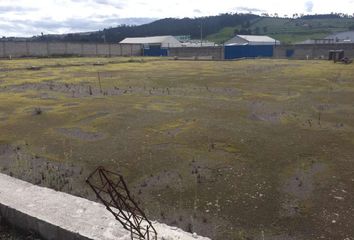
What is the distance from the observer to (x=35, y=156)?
8547mm

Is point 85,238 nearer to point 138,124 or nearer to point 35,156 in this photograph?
point 35,156

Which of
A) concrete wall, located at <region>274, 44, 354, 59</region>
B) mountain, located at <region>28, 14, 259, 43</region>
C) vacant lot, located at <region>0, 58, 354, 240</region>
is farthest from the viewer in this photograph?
mountain, located at <region>28, 14, 259, 43</region>

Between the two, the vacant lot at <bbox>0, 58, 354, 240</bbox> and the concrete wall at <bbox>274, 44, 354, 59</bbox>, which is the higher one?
the concrete wall at <bbox>274, 44, 354, 59</bbox>

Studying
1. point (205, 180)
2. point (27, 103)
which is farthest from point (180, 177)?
point (27, 103)

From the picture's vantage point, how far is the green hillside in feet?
385

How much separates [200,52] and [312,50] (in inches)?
705

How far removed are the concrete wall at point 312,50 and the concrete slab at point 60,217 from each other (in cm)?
5619

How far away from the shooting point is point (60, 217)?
13.4 ft

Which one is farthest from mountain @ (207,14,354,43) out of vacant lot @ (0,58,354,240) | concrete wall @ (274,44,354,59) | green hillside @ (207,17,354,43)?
vacant lot @ (0,58,354,240)

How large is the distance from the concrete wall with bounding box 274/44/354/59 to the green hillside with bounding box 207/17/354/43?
46493 millimetres

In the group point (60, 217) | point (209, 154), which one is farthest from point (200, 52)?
point (60, 217)

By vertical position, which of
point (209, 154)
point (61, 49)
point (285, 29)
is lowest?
point (209, 154)

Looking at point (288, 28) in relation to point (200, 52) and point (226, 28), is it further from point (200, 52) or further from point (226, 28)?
point (200, 52)

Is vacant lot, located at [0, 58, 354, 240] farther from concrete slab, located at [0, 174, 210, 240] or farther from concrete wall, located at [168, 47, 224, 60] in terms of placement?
concrete wall, located at [168, 47, 224, 60]
